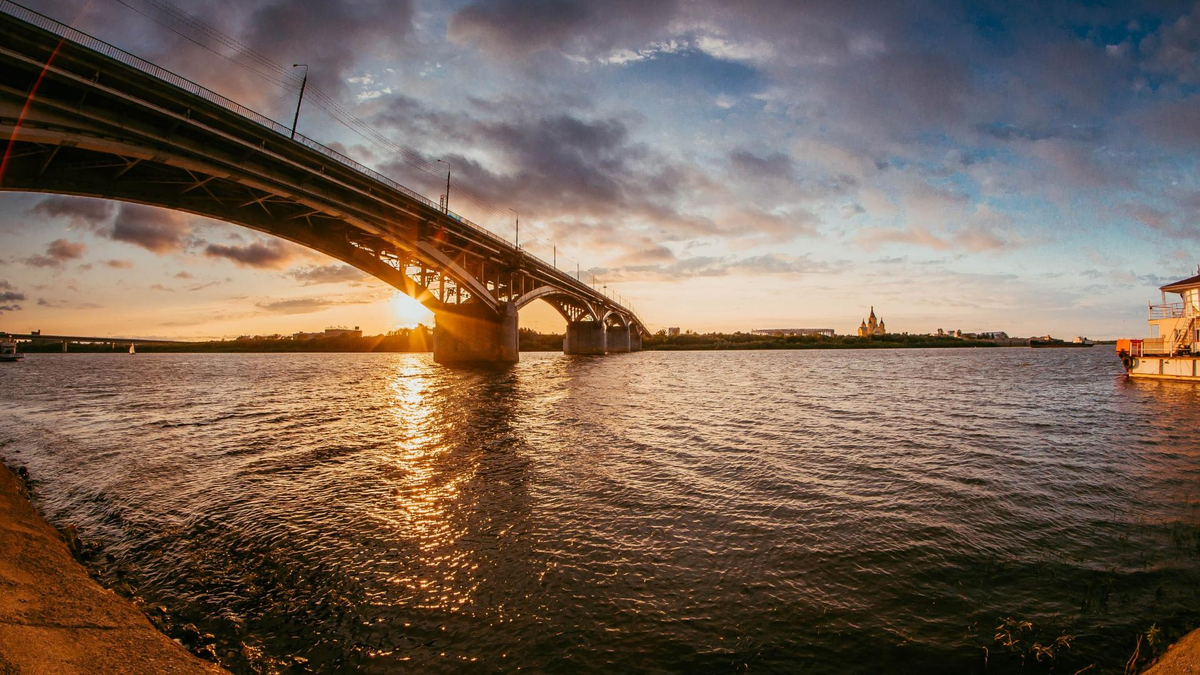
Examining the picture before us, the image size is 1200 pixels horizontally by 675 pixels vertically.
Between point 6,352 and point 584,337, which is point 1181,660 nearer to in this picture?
point 584,337

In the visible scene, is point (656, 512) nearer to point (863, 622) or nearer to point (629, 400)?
point (863, 622)

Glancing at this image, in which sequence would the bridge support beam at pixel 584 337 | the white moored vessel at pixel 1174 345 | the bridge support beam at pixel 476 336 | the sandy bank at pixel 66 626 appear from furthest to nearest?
the bridge support beam at pixel 584 337
the bridge support beam at pixel 476 336
the white moored vessel at pixel 1174 345
the sandy bank at pixel 66 626

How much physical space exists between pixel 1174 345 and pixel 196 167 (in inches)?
2614

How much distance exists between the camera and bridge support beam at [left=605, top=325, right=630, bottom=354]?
122 metres

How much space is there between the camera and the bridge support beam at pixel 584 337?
107 m

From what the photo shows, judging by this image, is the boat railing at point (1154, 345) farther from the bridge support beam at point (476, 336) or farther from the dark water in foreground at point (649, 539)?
the bridge support beam at point (476, 336)

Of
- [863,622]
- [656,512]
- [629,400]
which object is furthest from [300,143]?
[863,622]

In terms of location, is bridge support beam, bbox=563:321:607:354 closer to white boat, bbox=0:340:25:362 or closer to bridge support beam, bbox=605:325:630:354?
bridge support beam, bbox=605:325:630:354

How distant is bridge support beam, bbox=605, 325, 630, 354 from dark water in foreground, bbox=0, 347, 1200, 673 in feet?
341

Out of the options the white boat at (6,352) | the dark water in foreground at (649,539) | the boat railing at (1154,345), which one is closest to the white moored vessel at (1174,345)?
the boat railing at (1154,345)

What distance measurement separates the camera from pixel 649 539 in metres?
7.52

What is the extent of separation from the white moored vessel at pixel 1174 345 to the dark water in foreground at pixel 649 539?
26458mm

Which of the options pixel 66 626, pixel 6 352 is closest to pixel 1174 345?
pixel 66 626

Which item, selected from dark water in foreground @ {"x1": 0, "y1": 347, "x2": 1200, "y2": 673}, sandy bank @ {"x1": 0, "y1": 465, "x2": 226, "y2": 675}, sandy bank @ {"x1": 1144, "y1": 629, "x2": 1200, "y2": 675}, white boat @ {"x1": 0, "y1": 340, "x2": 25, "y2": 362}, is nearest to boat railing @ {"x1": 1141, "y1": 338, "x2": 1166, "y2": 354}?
dark water in foreground @ {"x1": 0, "y1": 347, "x2": 1200, "y2": 673}
